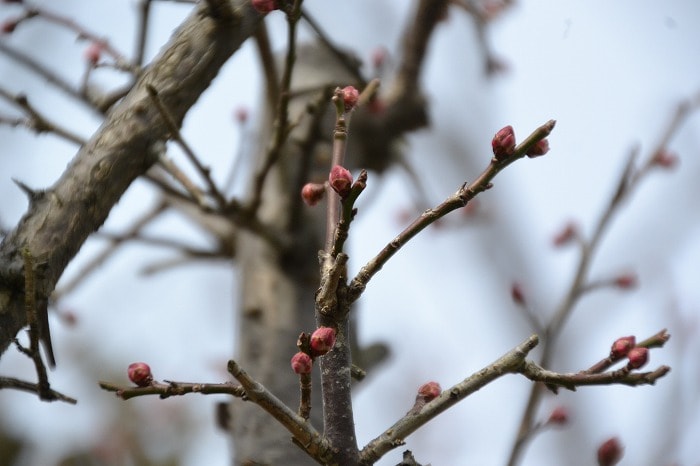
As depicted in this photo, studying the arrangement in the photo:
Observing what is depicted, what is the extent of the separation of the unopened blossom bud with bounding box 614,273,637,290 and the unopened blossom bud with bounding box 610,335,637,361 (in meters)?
1.60

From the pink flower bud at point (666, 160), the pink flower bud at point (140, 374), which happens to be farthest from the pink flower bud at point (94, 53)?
the pink flower bud at point (666, 160)

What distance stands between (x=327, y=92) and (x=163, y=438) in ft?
13.4

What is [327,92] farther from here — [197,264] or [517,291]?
[197,264]

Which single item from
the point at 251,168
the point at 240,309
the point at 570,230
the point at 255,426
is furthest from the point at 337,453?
the point at 570,230

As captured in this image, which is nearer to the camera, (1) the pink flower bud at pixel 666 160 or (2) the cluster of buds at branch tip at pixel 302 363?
(2) the cluster of buds at branch tip at pixel 302 363

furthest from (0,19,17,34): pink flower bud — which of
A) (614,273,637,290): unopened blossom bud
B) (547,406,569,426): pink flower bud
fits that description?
(614,273,637,290): unopened blossom bud

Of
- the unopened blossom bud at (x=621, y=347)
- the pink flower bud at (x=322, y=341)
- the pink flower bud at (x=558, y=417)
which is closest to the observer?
→ the pink flower bud at (x=322, y=341)

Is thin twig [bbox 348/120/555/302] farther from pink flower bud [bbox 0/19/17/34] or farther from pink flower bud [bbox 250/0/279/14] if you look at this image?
pink flower bud [bbox 0/19/17/34]

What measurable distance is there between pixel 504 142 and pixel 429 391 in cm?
37

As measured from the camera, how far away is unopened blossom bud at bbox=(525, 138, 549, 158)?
41.7 inches

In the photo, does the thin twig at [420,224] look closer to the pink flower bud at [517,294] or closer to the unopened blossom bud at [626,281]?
the pink flower bud at [517,294]

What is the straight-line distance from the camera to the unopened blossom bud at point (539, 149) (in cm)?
106

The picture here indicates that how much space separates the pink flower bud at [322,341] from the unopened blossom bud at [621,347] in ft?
1.30

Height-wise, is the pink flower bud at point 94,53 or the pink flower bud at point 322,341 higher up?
the pink flower bud at point 94,53
